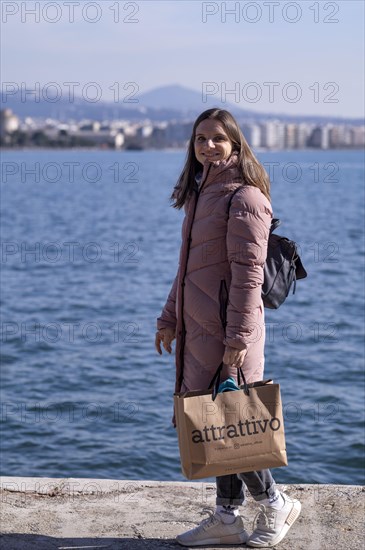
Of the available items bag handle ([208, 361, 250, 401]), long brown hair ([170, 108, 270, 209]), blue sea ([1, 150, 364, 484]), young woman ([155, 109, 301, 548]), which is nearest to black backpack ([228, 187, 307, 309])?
young woman ([155, 109, 301, 548])

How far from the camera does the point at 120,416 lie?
34.4 ft

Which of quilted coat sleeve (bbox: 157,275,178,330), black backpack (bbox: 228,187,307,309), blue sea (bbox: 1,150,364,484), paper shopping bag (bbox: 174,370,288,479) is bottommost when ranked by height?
blue sea (bbox: 1,150,364,484)

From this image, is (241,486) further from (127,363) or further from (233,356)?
(127,363)

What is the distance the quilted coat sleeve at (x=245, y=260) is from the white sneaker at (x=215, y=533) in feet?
3.00

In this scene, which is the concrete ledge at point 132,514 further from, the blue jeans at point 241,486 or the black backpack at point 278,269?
the black backpack at point 278,269

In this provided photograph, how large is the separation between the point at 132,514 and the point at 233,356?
124 cm

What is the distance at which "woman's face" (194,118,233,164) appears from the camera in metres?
4.40

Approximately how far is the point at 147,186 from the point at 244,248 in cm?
6875

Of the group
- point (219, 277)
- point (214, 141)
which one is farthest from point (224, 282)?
point (214, 141)

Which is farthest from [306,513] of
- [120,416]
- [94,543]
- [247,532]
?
[120,416]

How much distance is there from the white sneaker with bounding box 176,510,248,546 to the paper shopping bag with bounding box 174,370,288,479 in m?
0.42

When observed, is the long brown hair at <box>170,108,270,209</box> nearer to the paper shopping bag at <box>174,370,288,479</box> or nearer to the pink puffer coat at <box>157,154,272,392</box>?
the pink puffer coat at <box>157,154,272,392</box>

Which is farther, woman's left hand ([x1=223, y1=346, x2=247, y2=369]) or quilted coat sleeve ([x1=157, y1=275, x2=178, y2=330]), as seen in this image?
quilted coat sleeve ([x1=157, y1=275, x2=178, y2=330])

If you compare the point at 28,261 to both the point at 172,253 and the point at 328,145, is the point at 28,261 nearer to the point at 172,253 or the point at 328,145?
the point at 172,253
